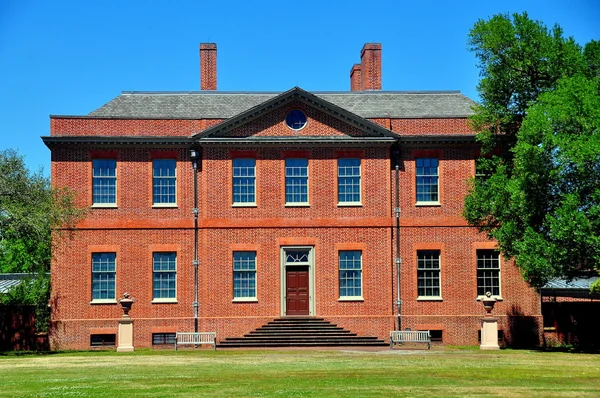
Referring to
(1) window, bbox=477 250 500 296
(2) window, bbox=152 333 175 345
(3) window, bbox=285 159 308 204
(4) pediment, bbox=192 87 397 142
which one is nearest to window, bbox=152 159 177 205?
(4) pediment, bbox=192 87 397 142

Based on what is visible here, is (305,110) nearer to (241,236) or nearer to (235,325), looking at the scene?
(241,236)

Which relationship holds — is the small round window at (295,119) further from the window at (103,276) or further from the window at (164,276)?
the window at (103,276)

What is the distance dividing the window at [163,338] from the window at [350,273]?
7.21 meters

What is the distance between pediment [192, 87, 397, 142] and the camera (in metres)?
40.0

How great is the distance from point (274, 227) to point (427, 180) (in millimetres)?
6791

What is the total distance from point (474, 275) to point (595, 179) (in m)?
8.68

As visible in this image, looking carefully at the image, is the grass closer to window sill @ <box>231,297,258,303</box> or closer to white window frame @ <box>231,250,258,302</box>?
window sill @ <box>231,297,258,303</box>

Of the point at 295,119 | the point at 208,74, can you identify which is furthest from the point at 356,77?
the point at 295,119

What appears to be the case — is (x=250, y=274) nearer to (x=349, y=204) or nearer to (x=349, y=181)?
(x=349, y=204)

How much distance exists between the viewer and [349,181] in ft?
134

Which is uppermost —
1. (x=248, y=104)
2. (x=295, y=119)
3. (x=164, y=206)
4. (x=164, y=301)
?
(x=248, y=104)

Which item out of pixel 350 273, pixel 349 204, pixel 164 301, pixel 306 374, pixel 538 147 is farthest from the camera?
pixel 349 204

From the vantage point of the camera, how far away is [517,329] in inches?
1603

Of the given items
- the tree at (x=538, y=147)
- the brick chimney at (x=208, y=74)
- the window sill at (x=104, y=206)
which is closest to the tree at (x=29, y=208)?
the window sill at (x=104, y=206)
